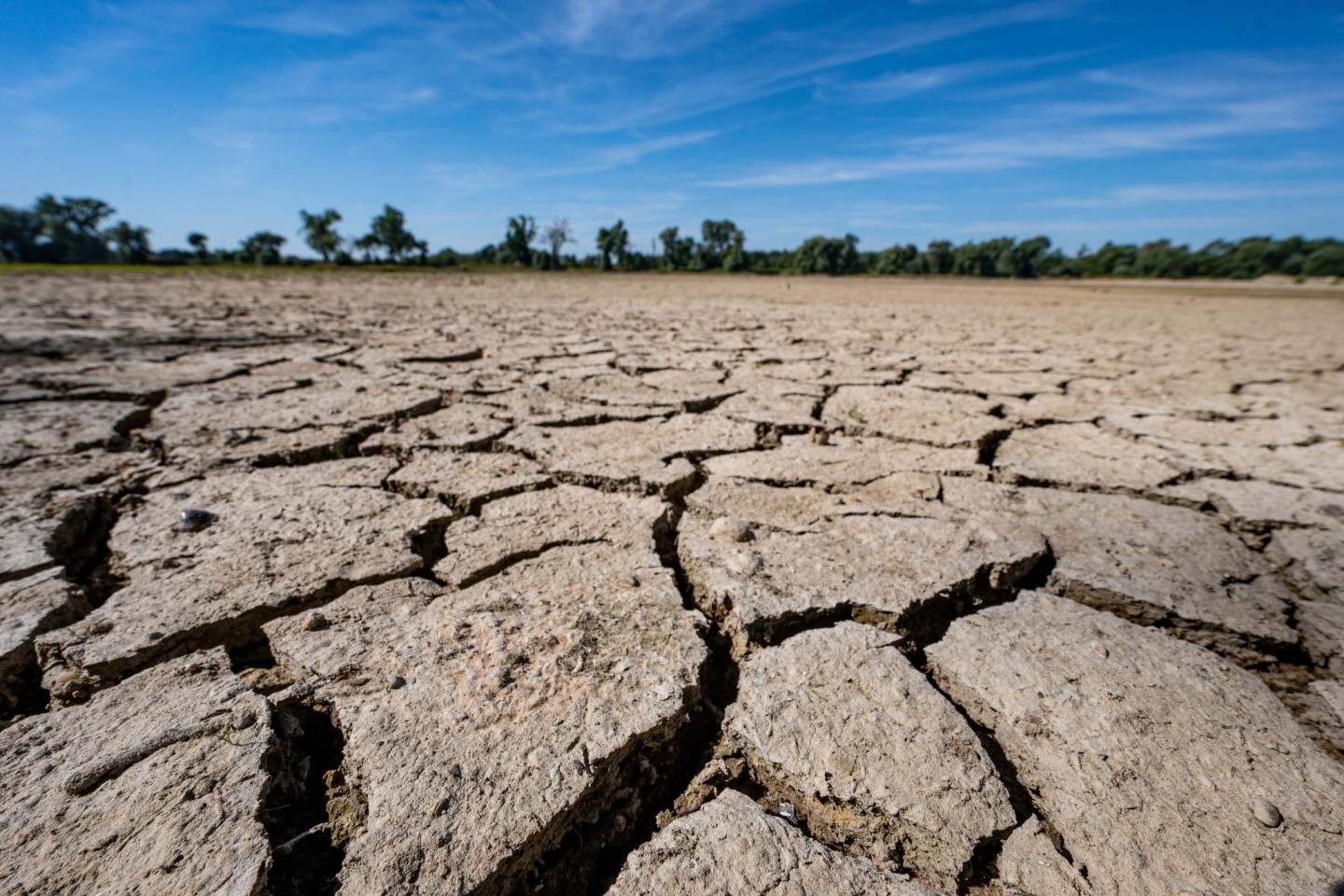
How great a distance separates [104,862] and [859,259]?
3191 centimetres

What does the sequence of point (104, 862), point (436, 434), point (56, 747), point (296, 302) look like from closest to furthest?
point (104, 862) < point (56, 747) < point (436, 434) < point (296, 302)

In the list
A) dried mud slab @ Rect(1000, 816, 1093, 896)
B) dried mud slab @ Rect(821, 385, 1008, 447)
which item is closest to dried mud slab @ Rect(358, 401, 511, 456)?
dried mud slab @ Rect(821, 385, 1008, 447)

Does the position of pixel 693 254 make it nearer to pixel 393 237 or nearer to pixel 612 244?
pixel 612 244

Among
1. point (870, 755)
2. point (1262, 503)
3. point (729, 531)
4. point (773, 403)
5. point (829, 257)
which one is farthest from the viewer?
point (829, 257)

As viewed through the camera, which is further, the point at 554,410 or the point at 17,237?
the point at 17,237

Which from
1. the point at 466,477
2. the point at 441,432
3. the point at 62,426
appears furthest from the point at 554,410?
the point at 62,426

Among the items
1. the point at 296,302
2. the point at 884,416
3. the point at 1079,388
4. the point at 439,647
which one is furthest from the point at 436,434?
the point at 296,302

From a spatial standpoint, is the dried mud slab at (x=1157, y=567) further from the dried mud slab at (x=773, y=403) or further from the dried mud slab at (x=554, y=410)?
the dried mud slab at (x=554, y=410)

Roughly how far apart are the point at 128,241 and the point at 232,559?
52.0m

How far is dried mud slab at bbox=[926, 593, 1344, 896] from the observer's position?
23.5 inches

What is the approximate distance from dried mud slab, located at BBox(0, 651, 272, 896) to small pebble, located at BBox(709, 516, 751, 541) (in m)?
0.81

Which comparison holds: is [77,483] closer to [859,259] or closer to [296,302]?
[296,302]

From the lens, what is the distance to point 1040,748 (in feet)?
2.39

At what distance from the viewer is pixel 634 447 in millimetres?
1765
